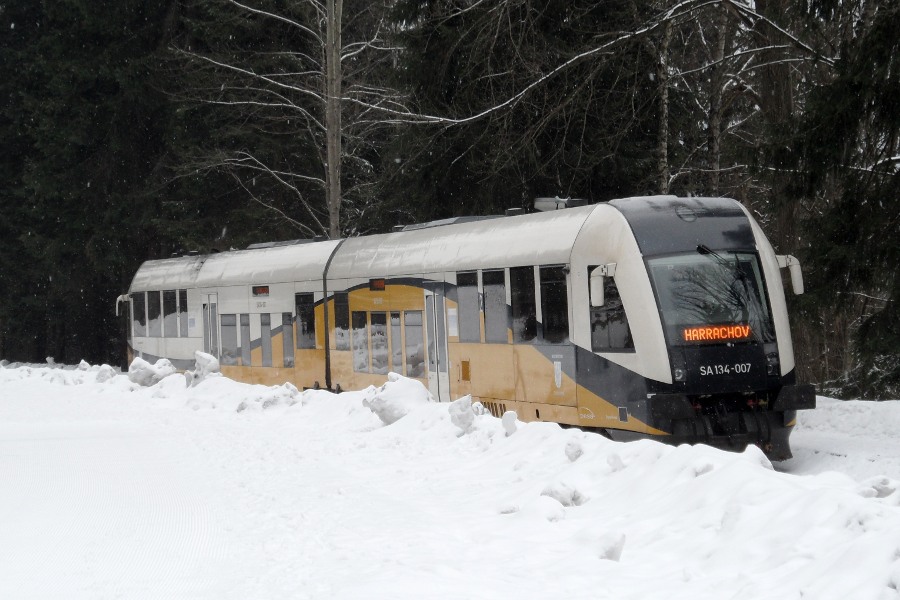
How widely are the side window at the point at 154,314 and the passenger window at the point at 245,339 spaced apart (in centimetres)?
527

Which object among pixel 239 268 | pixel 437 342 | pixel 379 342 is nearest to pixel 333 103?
pixel 239 268

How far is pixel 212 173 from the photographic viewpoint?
3862cm

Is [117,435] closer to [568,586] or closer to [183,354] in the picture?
[568,586]

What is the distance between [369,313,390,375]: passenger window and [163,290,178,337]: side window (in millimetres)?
10475

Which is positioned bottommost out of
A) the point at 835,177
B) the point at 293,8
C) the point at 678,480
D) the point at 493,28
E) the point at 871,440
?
the point at 871,440

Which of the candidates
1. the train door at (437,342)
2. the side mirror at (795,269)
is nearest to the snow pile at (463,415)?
the side mirror at (795,269)

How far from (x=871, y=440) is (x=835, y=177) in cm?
365

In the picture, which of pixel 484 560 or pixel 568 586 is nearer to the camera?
pixel 568 586

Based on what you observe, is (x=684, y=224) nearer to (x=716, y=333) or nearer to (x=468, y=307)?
(x=716, y=333)

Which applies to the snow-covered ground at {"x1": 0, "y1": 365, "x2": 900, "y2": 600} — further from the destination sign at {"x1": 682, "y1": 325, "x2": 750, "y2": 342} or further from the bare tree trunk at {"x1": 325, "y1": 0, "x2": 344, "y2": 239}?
the bare tree trunk at {"x1": 325, "y1": 0, "x2": 344, "y2": 239}

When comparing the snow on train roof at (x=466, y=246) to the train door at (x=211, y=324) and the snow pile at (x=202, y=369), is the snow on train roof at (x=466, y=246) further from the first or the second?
the train door at (x=211, y=324)

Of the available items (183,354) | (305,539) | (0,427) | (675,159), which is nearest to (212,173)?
(183,354)

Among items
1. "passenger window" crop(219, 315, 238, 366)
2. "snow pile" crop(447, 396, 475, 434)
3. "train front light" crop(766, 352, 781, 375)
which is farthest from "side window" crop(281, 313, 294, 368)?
"train front light" crop(766, 352, 781, 375)

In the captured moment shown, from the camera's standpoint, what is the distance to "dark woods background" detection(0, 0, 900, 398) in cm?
1608
